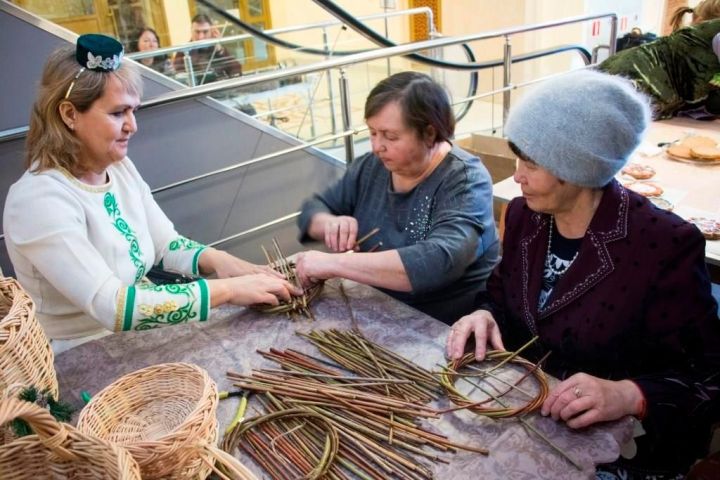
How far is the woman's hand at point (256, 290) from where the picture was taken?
148 cm

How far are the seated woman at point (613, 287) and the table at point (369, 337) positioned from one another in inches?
2.7

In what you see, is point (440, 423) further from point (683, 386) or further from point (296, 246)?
point (296, 246)

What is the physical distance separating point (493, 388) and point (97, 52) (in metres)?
1.23

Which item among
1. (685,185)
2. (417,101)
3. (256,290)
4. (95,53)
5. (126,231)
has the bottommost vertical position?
(685,185)

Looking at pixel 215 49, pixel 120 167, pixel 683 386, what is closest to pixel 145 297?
pixel 120 167

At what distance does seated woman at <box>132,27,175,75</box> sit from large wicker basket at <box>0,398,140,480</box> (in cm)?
302

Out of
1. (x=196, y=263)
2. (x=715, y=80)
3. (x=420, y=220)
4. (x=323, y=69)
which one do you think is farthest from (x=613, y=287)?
(x=715, y=80)

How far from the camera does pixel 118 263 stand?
1553mm

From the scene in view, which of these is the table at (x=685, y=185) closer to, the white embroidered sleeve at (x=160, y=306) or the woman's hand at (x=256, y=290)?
the woman's hand at (x=256, y=290)

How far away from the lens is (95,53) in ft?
4.68

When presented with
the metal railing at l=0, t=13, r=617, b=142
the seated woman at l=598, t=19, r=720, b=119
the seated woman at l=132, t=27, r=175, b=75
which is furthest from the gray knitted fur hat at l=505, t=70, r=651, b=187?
the seated woman at l=132, t=27, r=175, b=75

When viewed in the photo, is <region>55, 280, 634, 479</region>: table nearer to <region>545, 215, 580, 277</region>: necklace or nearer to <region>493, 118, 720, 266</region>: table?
<region>545, 215, 580, 277</region>: necklace

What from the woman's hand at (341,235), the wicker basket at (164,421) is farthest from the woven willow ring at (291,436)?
the woman's hand at (341,235)

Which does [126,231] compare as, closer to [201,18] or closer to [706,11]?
[201,18]
